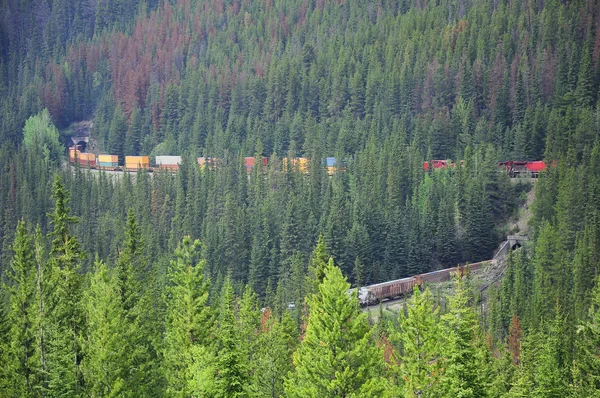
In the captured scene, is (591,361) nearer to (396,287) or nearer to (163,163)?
(396,287)

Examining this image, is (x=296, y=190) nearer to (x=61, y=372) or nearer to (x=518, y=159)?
(x=518, y=159)

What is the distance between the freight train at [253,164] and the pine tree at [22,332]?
292 ft

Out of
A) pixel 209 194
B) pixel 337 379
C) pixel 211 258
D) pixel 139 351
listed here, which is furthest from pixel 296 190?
pixel 337 379

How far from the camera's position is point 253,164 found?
15538 centimetres

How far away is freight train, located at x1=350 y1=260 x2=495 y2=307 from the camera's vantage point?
101750 millimetres

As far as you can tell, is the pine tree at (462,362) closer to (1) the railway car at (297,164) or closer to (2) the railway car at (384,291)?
(2) the railway car at (384,291)

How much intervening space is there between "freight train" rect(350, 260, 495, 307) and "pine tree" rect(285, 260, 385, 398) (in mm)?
59702

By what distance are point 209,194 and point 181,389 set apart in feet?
312

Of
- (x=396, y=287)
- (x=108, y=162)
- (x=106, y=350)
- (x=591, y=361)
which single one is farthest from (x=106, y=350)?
(x=108, y=162)

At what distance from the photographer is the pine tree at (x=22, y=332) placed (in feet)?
157

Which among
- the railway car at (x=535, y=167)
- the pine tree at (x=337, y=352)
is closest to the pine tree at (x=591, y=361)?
the pine tree at (x=337, y=352)

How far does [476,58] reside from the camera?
166375 mm

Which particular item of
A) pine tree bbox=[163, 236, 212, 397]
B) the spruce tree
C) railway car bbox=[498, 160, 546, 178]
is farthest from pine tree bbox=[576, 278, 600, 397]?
railway car bbox=[498, 160, 546, 178]

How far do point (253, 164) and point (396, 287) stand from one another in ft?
184
